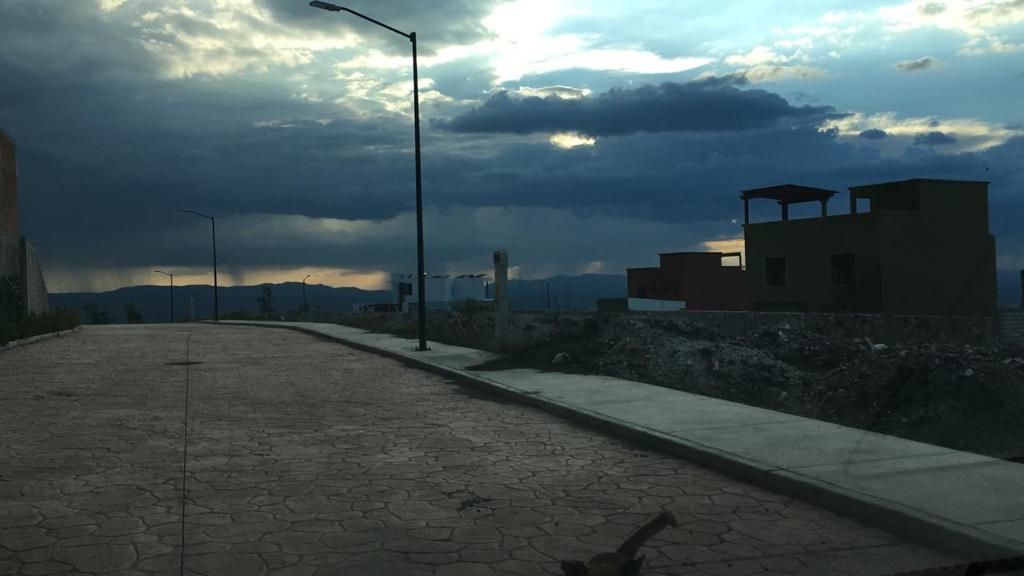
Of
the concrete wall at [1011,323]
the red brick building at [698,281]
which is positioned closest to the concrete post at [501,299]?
the concrete wall at [1011,323]

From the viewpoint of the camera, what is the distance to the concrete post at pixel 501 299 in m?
20.3

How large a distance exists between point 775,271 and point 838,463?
51287mm

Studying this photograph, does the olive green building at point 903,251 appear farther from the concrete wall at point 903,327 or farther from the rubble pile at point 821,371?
the rubble pile at point 821,371

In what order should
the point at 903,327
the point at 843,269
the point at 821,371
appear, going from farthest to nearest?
the point at 843,269 < the point at 903,327 < the point at 821,371

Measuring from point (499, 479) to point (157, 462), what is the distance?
3.39 meters

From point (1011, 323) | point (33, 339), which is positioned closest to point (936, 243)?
point (1011, 323)

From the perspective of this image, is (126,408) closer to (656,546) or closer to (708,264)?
(656,546)

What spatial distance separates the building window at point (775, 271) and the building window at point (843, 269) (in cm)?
406

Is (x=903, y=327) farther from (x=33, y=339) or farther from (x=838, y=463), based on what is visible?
(x=33, y=339)

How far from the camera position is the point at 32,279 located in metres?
44.1

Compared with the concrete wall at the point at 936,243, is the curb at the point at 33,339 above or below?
below

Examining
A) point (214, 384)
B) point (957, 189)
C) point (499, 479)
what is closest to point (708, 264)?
point (957, 189)

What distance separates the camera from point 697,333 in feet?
65.5

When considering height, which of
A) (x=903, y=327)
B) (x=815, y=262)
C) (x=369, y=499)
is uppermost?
(x=815, y=262)
